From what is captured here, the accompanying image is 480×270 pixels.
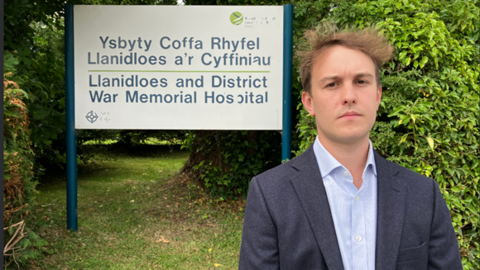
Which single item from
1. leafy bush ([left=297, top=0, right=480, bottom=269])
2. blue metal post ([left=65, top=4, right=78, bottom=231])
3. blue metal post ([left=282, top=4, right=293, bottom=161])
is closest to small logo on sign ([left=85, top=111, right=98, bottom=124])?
blue metal post ([left=65, top=4, right=78, bottom=231])

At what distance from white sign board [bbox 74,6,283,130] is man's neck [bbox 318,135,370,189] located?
10.5 feet

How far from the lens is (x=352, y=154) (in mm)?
1453

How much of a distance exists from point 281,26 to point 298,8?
52 cm

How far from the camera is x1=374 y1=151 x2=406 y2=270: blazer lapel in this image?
52.7 inches

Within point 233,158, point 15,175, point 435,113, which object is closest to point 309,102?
point 435,113

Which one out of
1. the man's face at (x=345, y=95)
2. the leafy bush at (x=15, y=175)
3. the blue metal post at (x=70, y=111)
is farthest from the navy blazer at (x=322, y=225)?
the blue metal post at (x=70, y=111)

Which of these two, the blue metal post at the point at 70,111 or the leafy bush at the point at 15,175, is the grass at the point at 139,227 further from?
the leafy bush at the point at 15,175

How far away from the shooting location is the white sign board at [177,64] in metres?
4.64

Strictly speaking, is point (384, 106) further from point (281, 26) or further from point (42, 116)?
point (42, 116)

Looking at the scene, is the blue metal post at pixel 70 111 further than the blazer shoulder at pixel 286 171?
Yes

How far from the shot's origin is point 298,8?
4980 mm

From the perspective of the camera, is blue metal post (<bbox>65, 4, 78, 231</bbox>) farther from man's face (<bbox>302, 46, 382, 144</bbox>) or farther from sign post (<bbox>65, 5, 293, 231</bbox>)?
man's face (<bbox>302, 46, 382, 144</bbox>)

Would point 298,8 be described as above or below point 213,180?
above

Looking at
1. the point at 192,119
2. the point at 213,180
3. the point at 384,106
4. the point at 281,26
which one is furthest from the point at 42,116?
the point at 384,106
